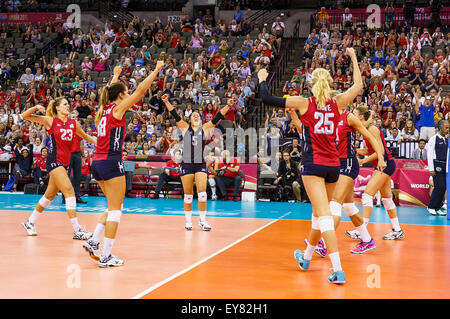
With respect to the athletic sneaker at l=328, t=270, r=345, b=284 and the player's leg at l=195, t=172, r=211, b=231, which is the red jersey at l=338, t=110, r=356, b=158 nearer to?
the athletic sneaker at l=328, t=270, r=345, b=284

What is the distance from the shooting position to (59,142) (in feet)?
30.8

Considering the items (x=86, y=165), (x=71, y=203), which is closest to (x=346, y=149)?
(x=71, y=203)

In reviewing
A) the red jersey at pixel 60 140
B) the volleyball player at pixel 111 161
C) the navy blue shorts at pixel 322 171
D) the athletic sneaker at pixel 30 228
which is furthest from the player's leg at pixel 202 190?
the navy blue shorts at pixel 322 171

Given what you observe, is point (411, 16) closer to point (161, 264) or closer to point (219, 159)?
point (219, 159)

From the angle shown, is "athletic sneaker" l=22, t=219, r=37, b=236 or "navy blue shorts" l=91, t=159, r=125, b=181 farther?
"athletic sneaker" l=22, t=219, r=37, b=236

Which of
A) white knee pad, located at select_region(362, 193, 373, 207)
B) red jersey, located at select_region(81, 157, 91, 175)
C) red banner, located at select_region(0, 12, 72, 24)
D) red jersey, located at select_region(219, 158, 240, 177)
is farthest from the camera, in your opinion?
red banner, located at select_region(0, 12, 72, 24)

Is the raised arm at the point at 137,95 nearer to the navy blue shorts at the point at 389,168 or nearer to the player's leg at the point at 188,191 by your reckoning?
the player's leg at the point at 188,191

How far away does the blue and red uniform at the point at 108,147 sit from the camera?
686 cm

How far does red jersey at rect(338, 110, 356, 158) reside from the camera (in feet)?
25.6

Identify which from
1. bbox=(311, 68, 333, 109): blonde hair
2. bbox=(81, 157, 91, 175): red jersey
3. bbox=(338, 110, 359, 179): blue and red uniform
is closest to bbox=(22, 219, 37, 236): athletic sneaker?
bbox=(338, 110, 359, 179): blue and red uniform

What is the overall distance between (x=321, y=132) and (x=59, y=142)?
4.91 m

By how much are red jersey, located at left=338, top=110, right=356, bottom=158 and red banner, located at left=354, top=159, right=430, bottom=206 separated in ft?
24.6

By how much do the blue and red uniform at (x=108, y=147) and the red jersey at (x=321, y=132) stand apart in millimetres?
2273

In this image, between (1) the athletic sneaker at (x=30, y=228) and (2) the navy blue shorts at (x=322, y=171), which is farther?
(1) the athletic sneaker at (x=30, y=228)
